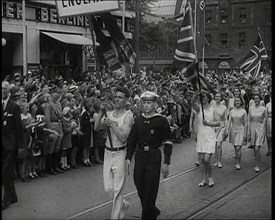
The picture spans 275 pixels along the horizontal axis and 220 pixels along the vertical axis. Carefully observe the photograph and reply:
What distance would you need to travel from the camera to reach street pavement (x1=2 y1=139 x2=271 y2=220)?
8.21 m

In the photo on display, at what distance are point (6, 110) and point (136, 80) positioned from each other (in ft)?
37.4

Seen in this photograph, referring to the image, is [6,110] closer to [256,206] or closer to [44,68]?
[256,206]

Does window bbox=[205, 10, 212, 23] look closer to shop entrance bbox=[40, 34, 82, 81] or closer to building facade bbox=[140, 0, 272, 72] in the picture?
building facade bbox=[140, 0, 272, 72]

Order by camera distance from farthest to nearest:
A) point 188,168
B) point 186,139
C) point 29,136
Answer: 1. point 186,139
2. point 188,168
3. point 29,136

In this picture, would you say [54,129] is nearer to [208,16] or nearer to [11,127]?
[11,127]

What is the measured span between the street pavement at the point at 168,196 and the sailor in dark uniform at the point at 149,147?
0.73 m

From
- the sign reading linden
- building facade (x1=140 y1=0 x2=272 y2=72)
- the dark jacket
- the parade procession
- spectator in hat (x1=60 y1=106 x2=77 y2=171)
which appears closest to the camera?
the parade procession

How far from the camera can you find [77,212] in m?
8.25

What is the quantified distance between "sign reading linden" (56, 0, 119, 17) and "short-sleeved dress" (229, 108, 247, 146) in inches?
228

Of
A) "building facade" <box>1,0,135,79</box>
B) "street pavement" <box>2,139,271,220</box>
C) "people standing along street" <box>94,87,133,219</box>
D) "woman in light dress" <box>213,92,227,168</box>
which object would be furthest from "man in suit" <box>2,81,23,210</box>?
"building facade" <box>1,0,135,79</box>

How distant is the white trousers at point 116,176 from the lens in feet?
24.8

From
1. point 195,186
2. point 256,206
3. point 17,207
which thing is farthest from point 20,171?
point 256,206

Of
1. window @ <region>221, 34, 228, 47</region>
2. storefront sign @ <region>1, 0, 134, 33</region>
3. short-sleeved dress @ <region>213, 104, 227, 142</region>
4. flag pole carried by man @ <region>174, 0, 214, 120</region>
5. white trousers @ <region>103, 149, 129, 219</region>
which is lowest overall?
white trousers @ <region>103, 149, 129, 219</region>

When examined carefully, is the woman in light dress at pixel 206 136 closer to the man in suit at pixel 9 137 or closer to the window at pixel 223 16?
the man in suit at pixel 9 137
